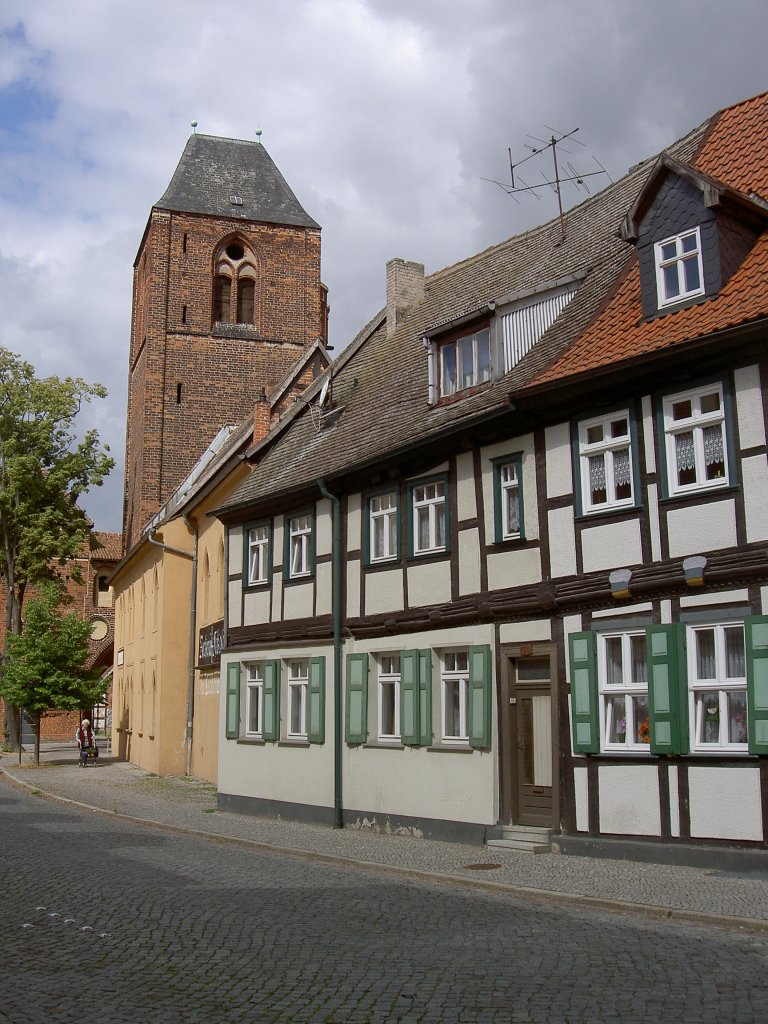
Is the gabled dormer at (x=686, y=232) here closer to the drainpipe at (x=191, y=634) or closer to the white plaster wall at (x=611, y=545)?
the white plaster wall at (x=611, y=545)

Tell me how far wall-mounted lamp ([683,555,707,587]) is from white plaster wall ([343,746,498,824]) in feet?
13.0

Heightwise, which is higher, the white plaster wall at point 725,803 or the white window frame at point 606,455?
the white window frame at point 606,455

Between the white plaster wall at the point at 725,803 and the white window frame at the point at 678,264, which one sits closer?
the white plaster wall at the point at 725,803

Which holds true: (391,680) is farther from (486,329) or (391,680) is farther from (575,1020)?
(575,1020)

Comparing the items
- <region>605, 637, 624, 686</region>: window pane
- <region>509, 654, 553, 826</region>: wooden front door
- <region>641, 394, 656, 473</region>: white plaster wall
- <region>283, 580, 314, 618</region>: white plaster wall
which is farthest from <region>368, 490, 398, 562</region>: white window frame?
<region>641, 394, 656, 473</region>: white plaster wall

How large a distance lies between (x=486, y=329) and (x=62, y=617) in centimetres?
2274

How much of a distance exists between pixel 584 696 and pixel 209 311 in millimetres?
33243

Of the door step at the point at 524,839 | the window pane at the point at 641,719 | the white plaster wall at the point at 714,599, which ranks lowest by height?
the door step at the point at 524,839

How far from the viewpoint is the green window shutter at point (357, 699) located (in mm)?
17758

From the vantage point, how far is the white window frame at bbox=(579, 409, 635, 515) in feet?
44.7

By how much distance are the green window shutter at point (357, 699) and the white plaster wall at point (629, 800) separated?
16.3 feet

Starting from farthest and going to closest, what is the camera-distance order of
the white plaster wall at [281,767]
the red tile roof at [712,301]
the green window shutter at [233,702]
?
the green window shutter at [233,702] → the white plaster wall at [281,767] → the red tile roof at [712,301]

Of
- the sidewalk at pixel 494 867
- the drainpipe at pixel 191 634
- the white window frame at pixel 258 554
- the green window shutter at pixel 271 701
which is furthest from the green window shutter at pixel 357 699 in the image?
the drainpipe at pixel 191 634

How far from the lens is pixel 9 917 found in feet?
32.0
